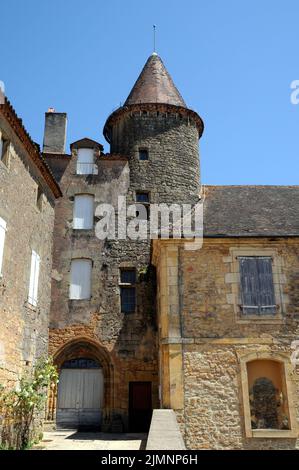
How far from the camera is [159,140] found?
17.3 meters

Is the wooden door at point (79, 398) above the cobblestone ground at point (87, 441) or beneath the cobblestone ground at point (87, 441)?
above

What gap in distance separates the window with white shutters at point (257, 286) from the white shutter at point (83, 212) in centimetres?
605

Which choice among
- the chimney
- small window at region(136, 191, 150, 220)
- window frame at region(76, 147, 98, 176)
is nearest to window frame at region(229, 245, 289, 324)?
small window at region(136, 191, 150, 220)

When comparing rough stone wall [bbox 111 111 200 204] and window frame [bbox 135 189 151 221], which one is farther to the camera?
rough stone wall [bbox 111 111 200 204]

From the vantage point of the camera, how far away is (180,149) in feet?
57.2

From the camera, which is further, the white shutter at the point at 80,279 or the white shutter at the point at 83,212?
the white shutter at the point at 83,212

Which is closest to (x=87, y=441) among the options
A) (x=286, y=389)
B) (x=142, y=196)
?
(x=286, y=389)

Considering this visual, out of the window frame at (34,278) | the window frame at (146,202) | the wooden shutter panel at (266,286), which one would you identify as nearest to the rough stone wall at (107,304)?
the window frame at (146,202)

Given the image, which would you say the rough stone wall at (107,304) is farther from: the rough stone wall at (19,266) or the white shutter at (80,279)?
the rough stone wall at (19,266)

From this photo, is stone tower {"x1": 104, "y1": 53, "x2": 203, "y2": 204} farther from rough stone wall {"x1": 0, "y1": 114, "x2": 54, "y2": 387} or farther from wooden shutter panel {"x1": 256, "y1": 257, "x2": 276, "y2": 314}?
wooden shutter panel {"x1": 256, "y1": 257, "x2": 276, "y2": 314}

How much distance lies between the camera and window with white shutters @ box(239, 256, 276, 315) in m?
12.0

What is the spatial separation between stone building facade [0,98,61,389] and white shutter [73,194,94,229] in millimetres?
1648

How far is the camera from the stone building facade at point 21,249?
1077 centimetres

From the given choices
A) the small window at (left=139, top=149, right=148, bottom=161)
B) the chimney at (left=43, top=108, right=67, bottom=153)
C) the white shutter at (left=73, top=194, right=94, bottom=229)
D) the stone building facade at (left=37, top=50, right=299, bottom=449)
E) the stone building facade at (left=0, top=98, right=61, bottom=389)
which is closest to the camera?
the stone building facade at (left=0, top=98, right=61, bottom=389)
